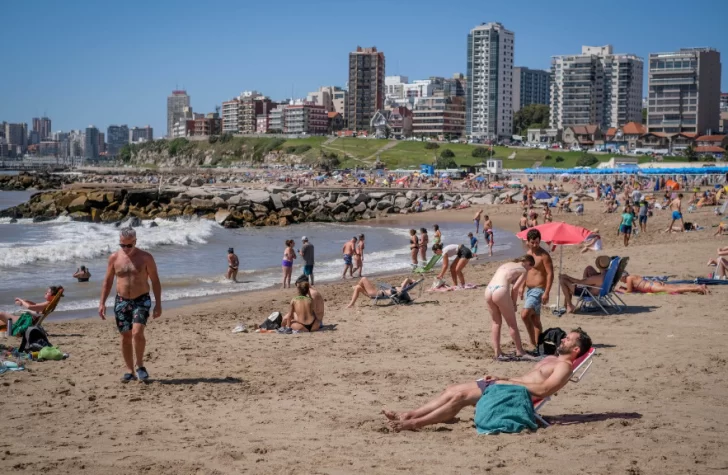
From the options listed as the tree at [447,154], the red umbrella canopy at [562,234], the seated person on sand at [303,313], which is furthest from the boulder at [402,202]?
the tree at [447,154]

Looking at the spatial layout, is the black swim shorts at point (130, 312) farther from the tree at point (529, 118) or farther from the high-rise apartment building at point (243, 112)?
the high-rise apartment building at point (243, 112)

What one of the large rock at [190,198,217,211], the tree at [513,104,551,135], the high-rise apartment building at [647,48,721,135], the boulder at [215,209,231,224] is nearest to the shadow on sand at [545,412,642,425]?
the boulder at [215,209,231,224]

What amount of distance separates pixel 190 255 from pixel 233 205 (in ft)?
68.3

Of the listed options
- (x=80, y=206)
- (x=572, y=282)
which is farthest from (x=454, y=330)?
(x=80, y=206)

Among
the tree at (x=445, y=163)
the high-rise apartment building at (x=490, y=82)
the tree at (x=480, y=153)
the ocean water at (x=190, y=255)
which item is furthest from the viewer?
the high-rise apartment building at (x=490, y=82)

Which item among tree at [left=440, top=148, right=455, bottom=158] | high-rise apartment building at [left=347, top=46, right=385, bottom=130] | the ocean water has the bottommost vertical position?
the ocean water

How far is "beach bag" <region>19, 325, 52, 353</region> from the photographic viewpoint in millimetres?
9258

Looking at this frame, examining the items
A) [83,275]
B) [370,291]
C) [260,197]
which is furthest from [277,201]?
[370,291]

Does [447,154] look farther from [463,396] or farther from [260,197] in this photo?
[463,396]

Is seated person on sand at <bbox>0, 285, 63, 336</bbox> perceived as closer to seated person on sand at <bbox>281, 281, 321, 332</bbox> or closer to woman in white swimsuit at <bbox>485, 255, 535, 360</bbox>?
seated person on sand at <bbox>281, 281, 321, 332</bbox>

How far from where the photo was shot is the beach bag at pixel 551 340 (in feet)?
27.2

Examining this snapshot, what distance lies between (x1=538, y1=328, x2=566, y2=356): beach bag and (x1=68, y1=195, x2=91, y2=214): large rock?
43615mm

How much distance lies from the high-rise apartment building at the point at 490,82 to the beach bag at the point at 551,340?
14063 cm

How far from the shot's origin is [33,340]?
30.7 feet
